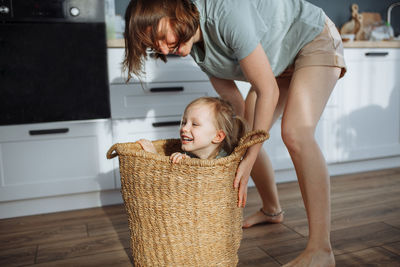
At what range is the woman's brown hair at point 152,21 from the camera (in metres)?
0.98

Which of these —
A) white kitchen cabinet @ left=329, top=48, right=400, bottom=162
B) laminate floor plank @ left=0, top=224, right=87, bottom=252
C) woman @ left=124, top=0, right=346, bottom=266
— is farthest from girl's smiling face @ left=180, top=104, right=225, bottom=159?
white kitchen cabinet @ left=329, top=48, right=400, bottom=162

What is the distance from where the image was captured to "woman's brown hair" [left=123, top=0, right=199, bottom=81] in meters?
0.98

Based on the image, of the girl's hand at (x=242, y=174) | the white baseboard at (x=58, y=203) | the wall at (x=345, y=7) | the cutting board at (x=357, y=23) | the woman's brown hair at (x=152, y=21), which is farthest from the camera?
the wall at (x=345, y=7)

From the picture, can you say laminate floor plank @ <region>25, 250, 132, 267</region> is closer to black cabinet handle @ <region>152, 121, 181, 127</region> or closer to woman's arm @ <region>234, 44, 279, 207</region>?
woman's arm @ <region>234, 44, 279, 207</region>

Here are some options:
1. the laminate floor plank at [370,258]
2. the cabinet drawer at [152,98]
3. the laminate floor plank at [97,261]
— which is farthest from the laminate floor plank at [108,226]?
the laminate floor plank at [370,258]

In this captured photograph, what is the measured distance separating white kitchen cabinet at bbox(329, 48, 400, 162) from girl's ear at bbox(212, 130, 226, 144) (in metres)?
1.30

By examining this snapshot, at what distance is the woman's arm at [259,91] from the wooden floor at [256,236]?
362 mm

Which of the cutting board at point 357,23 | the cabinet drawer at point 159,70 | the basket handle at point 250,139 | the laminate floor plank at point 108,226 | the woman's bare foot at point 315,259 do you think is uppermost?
the cutting board at point 357,23

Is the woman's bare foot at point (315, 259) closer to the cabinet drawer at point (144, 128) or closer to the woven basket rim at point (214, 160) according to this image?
the woven basket rim at point (214, 160)

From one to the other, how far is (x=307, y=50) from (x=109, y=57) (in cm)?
105

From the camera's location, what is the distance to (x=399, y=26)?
3.16 m

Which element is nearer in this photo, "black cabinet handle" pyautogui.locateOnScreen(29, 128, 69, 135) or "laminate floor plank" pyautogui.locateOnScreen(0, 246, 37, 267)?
"laminate floor plank" pyautogui.locateOnScreen(0, 246, 37, 267)

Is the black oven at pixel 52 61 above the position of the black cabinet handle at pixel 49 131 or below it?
above

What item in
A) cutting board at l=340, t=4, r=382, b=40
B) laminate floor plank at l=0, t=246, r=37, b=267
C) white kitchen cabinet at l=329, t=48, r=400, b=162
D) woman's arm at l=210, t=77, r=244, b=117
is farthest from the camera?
cutting board at l=340, t=4, r=382, b=40
